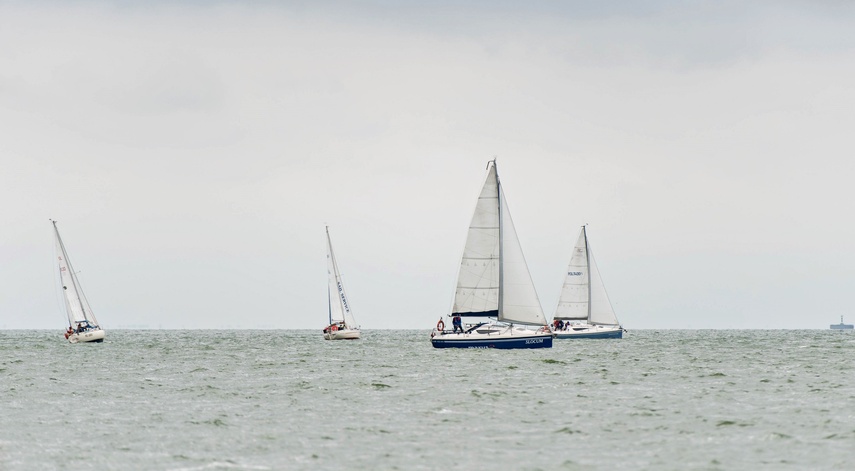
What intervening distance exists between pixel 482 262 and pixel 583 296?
49738mm

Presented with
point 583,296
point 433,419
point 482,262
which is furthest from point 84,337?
point 433,419

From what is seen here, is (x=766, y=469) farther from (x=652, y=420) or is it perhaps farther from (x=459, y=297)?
(x=459, y=297)

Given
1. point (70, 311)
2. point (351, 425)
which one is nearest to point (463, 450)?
point (351, 425)

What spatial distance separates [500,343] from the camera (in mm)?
71375

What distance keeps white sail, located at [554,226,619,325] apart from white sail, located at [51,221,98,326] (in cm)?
5466

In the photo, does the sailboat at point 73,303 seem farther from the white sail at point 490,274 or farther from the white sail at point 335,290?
the white sail at point 490,274

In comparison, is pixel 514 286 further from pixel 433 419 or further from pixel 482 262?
pixel 433 419

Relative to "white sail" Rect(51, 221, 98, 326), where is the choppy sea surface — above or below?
below

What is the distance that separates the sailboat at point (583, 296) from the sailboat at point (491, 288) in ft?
150

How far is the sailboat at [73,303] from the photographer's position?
352 ft

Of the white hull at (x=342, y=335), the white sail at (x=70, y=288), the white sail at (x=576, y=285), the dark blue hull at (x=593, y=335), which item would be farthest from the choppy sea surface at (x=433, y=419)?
the white hull at (x=342, y=335)

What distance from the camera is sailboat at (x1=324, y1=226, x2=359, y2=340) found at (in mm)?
118750

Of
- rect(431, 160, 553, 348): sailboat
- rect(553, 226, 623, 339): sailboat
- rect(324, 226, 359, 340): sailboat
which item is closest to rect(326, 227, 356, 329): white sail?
rect(324, 226, 359, 340): sailboat

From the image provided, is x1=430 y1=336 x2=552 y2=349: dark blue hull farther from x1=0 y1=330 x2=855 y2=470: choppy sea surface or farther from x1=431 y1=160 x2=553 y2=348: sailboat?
x1=0 y1=330 x2=855 y2=470: choppy sea surface
